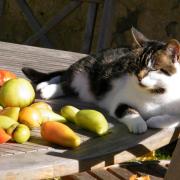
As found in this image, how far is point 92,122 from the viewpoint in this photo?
1594 mm

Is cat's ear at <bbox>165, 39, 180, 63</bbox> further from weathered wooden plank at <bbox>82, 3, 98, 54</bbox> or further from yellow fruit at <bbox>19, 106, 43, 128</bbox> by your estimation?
weathered wooden plank at <bbox>82, 3, 98, 54</bbox>

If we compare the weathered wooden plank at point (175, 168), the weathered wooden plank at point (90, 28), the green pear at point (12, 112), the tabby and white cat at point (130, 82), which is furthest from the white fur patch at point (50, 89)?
the weathered wooden plank at point (90, 28)

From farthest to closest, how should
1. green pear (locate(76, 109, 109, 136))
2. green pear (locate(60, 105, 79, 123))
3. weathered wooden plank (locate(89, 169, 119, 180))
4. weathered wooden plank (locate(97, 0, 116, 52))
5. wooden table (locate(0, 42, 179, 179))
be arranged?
weathered wooden plank (locate(97, 0, 116, 52))
weathered wooden plank (locate(89, 169, 119, 180))
green pear (locate(60, 105, 79, 123))
green pear (locate(76, 109, 109, 136))
wooden table (locate(0, 42, 179, 179))

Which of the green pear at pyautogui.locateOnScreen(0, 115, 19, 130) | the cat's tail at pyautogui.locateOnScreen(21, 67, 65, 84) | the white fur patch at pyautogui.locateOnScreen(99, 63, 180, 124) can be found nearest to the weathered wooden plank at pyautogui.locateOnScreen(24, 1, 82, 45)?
the cat's tail at pyautogui.locateOnScreen(21, 67, 65, 84)

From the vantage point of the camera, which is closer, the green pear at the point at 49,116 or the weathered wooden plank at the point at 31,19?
the green pear at the point at 49,116

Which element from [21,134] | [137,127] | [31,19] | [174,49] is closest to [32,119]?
[21,134]

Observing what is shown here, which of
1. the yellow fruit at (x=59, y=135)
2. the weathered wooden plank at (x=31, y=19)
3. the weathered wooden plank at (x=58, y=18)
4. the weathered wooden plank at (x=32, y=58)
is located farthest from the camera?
the weathered wooden plank at (x=31, y=19)

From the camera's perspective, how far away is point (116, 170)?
89.5 inches

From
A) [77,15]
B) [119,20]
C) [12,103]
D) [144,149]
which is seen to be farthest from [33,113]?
[77,15]

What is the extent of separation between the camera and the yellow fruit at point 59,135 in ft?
4.78

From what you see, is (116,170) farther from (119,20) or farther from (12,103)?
(119,20)

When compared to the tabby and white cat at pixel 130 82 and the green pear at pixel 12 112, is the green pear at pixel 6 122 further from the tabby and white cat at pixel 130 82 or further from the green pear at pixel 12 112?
the tabby and white cat at pixel 130 82

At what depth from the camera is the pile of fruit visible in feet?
4.81

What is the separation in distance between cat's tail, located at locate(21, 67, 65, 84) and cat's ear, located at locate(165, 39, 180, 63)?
63 cm
